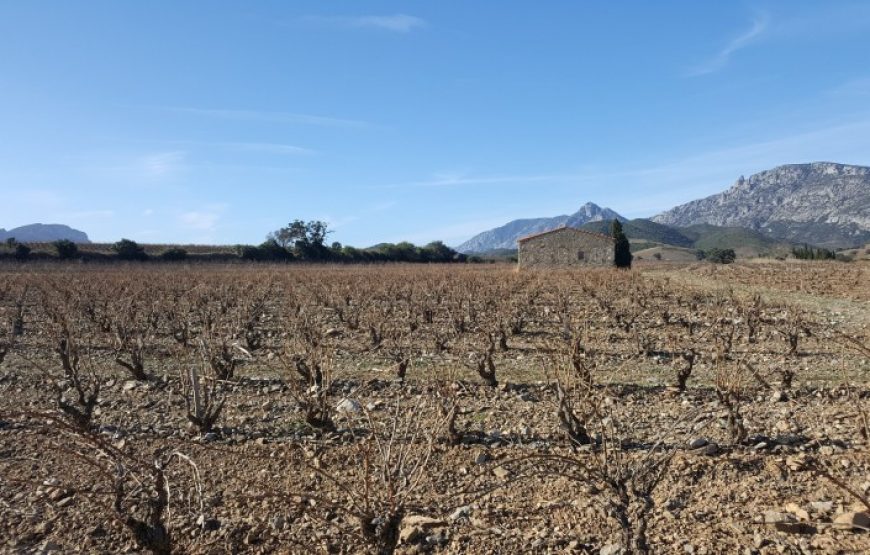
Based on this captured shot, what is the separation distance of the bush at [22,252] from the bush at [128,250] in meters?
6.31

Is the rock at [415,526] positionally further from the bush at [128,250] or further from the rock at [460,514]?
the bush at [128,250]

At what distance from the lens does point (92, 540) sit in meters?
4.04

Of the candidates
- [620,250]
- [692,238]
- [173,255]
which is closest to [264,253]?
[173,255]

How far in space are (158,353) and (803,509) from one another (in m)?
10.8

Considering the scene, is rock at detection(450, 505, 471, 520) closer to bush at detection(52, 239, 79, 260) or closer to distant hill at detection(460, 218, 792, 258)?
bush at detection(52, 239, 79, 260)

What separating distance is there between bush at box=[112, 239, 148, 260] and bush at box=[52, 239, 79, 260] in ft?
10.1

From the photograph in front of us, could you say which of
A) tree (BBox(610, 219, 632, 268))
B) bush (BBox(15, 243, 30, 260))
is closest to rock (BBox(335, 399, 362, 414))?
tree (BBox(610, 219, 632, 268))

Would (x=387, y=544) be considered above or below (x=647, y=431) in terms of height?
above

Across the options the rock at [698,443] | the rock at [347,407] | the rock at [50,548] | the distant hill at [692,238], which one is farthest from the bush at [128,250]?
the distant hill at [692,238]

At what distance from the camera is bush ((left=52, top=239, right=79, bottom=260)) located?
4365cm

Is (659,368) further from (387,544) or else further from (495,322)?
(387,544)

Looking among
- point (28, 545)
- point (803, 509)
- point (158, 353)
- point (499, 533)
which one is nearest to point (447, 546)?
point (499, 533)

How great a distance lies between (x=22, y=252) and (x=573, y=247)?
42.5 m

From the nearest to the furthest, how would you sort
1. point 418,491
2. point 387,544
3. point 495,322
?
1. point 387,544
2. point 418,491
3. point 495,322
